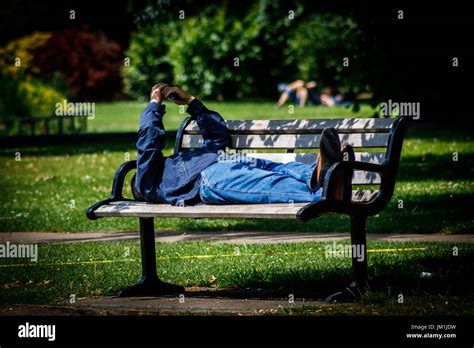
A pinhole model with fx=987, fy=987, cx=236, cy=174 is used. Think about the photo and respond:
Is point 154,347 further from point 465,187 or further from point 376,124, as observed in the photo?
point 465,187

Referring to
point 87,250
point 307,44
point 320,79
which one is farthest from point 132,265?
point 307,44

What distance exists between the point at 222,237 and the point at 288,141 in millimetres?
2406

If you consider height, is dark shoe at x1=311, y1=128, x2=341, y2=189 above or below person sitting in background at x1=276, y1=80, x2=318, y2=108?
below

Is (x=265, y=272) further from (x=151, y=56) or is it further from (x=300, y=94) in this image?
(x=151, y=56)

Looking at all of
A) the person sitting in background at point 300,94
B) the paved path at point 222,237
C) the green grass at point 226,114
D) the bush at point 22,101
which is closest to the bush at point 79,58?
the green grass at point 226,114

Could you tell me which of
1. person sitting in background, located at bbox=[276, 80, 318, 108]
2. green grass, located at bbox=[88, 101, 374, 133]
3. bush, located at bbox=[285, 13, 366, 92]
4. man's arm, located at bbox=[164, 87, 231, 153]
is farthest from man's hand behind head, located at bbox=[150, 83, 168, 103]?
bush, located at bbox=[285, 13, 366, 92]

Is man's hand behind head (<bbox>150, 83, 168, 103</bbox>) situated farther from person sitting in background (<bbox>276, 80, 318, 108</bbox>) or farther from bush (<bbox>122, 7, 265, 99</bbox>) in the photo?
bush (<bbox>122, 7, 265, 99</bbox>)

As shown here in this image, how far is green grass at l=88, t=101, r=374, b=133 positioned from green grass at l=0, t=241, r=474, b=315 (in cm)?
1333

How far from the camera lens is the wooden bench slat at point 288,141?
655 cm

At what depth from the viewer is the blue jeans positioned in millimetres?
6406

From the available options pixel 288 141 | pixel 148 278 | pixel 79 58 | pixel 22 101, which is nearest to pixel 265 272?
pixel 148 278

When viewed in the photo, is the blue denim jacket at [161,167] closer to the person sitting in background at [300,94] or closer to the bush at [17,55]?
the bush at [17,55]

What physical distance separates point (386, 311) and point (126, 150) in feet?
38.9

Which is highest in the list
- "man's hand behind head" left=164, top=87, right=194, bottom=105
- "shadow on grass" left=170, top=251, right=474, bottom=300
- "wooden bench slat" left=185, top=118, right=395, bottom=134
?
"man's hand behind head" left=164, top=87, right=194, bottom=105
